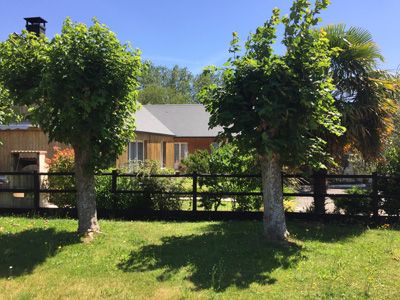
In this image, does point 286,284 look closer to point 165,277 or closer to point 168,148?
point 165,277

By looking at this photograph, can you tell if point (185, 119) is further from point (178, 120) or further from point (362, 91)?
point (362, 91)

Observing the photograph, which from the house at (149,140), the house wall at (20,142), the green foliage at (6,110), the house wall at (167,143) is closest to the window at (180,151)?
the house at (149,140)

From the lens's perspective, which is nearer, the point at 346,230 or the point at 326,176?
the point at 346,230

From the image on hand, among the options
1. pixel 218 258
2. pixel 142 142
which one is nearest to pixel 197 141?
pixel 142 142

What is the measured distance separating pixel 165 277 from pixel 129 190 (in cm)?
549

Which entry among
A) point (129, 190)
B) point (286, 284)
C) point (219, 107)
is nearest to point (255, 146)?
point (219, 107)

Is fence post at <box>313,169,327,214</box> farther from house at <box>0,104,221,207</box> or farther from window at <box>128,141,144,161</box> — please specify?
window at <box>128,141,144,161</box>

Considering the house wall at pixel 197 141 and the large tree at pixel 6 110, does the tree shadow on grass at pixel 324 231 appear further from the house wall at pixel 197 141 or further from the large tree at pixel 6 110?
the house wall at pixel 197 141

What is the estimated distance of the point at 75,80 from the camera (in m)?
8.41

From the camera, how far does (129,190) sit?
12.2 metres

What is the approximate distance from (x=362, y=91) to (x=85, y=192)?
6732 mm

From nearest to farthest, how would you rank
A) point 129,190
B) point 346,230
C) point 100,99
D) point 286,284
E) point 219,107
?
point 286,284 < point 100,99 < point 219,107 < point 346,230 < point 129,190

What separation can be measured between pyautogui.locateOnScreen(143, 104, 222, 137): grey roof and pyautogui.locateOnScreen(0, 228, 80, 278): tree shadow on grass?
21.3 m

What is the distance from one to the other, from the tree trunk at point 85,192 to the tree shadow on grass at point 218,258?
4.77 ft
